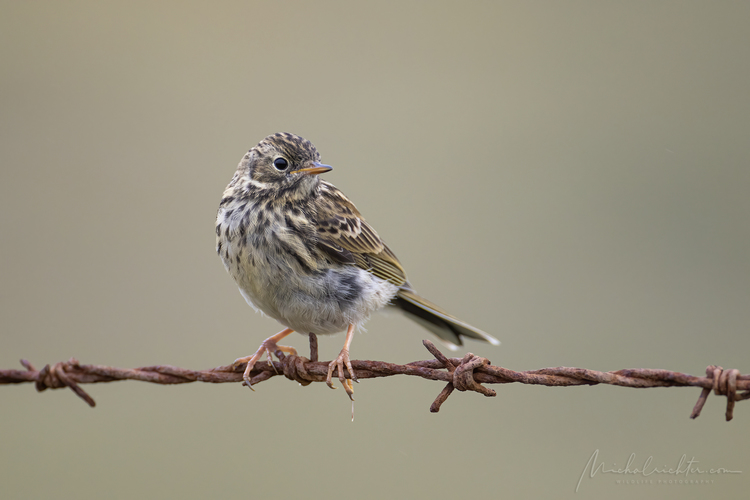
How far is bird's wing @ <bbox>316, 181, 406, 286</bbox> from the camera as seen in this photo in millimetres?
4180

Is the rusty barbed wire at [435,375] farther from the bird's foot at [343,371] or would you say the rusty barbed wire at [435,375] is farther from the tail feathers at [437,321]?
the tail feathers at [437,321]

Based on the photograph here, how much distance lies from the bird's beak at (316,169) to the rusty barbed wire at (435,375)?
127 centimetres

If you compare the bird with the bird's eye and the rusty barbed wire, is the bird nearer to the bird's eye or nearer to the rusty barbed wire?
the bird's eye

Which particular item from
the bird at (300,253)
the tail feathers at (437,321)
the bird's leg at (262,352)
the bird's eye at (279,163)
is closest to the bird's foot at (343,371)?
the bird at (300,253)

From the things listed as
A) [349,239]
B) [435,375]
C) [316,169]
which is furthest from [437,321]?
[435,375]

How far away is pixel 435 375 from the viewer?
2955 mm

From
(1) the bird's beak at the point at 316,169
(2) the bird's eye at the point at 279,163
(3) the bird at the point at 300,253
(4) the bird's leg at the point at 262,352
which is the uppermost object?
(1) the bird's beak at the point at 316,169

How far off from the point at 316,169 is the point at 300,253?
63 centimetres

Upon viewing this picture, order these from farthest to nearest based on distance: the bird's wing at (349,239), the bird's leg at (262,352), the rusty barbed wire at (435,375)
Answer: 1. the bird's wing at (349,239)
2. the bird's leg at (262,352)
3. the rusty barbed wire at (435,375)

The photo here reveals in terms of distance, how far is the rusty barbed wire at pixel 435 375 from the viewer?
256 centimetres

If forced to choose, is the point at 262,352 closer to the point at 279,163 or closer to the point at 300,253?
the point at 300,253

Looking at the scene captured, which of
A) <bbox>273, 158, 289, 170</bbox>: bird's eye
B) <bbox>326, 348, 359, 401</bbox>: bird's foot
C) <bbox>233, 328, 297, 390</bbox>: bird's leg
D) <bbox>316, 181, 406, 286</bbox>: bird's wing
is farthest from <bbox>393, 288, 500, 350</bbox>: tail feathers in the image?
<bbox>273, 158, 289, 170</bbox>: bird's eye

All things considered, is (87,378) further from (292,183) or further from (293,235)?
(292,183)

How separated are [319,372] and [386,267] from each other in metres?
1.49
